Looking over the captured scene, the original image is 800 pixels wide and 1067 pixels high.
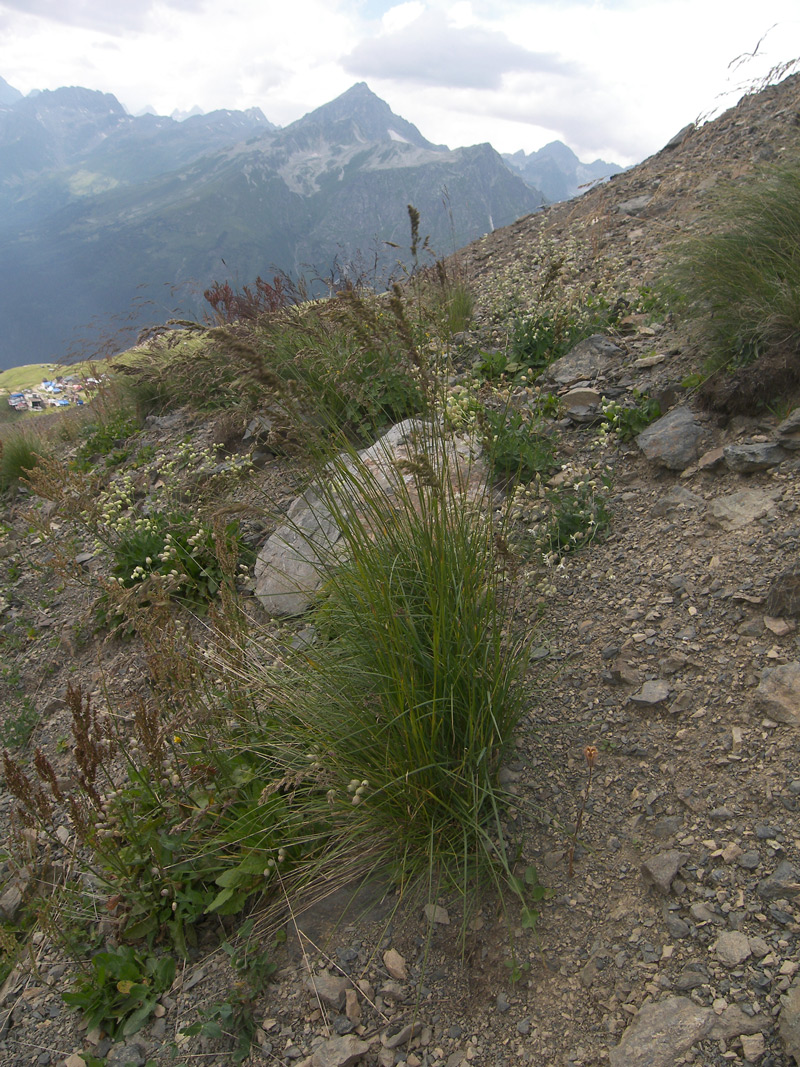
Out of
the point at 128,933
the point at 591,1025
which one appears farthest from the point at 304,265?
the point at 591,1025

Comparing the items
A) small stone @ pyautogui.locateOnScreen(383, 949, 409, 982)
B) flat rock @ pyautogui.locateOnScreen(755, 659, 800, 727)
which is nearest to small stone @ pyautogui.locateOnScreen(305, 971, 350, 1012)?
small stone @ pyautogui.locateOnScreen(383, 949, 409, 982)

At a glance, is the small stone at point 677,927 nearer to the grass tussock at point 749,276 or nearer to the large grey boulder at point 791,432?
the large grey boulder at point 791,432

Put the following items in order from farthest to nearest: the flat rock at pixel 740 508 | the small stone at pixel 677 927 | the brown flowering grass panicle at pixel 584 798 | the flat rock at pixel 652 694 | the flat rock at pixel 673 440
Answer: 1. the flat rock at pixel 673 440
2. the flat rock at pixel 740 508
3. the flat rock at pixel 652 694
4. the brown flowering grass panicle at pixel 584 798
5. the small stone at pixel 677 927

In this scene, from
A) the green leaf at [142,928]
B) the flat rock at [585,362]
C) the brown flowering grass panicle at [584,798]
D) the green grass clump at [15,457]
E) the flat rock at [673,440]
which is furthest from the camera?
the green grass clump at [15,457]

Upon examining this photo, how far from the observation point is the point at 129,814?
2389 mm

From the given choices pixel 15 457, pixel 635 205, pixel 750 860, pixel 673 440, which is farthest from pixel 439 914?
pixel 635 205

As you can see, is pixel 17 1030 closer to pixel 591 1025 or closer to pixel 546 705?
pixel 591 1025

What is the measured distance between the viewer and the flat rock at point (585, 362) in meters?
4.69

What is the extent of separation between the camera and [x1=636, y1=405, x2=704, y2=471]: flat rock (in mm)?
3531

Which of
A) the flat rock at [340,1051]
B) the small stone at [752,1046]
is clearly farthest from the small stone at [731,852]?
the flat rock at [340,1051]

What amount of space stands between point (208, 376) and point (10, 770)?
13.8ft

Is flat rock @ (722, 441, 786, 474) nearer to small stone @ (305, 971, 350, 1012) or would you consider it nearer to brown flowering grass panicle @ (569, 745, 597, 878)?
brown flowering grass panicle @ (569, 745, 597, 878)

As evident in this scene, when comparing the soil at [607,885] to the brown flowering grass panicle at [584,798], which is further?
the brown flowering grass panicle at [584,798]

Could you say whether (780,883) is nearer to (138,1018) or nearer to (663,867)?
(663,867)
